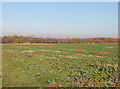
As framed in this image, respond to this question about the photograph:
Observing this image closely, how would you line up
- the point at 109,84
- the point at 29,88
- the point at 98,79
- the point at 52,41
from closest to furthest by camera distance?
the point at 29,88 → the point at 109,84 → the point at 98,79 → the point at 52,41

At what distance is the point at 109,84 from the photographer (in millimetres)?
6367

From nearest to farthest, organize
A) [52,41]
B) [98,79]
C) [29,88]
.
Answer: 1. [29,88]
2. [98,79]
3. [52,41]

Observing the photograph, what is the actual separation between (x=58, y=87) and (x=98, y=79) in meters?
2.39

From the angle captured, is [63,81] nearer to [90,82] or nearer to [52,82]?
[52,82]

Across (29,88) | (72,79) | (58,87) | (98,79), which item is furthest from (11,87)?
(98,79)

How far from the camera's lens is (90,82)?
21.2 feet

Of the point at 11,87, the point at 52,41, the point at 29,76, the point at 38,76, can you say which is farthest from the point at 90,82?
the point at 52,41

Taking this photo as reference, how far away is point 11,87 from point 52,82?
1.92 metres

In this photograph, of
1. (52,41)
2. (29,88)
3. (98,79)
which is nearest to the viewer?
(29,88)

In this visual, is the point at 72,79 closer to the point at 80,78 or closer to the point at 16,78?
the point at 80,78

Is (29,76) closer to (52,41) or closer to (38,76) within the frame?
(38,76)

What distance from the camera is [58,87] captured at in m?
5.86

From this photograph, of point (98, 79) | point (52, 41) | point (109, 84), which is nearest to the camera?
point (109, 84)

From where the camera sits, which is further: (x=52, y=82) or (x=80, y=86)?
(x=52, y=82)
